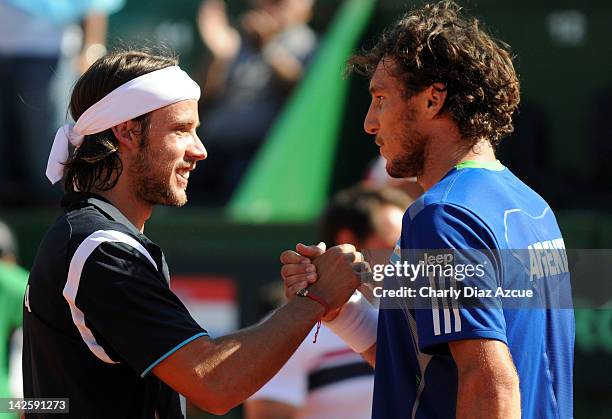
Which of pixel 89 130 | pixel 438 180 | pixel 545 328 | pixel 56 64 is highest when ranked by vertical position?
pixel 56 64

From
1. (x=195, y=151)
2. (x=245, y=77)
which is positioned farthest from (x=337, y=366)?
(x=245, y=77)

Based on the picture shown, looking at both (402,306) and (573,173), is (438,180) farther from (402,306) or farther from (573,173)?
(573,173)

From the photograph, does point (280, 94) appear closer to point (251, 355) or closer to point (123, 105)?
point (123, 105)

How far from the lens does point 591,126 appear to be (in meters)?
8.02

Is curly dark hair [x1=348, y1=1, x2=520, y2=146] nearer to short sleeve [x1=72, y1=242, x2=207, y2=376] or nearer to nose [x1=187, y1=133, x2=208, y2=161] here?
nose [x1=187, y1=133, x2=208, y2=161]

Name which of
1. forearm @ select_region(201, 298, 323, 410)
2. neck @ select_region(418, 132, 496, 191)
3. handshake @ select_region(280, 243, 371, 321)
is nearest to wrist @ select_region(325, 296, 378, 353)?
handshake @ select_region(280, 243, 371, 321)

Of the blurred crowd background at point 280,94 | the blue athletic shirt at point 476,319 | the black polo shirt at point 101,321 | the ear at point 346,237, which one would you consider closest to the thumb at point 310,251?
the blue athletic shirt at point 476,319

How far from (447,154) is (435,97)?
18cm

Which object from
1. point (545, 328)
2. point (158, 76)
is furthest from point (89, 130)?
point (545, 328)

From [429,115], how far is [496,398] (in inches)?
35.6

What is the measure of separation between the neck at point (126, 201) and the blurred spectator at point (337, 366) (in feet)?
4.39

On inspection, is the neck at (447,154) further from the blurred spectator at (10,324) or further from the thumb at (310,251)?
the blurred spectator at (10,324)

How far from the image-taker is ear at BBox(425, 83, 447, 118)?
9.89 feet

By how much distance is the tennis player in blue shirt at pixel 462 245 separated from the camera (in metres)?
2.65
